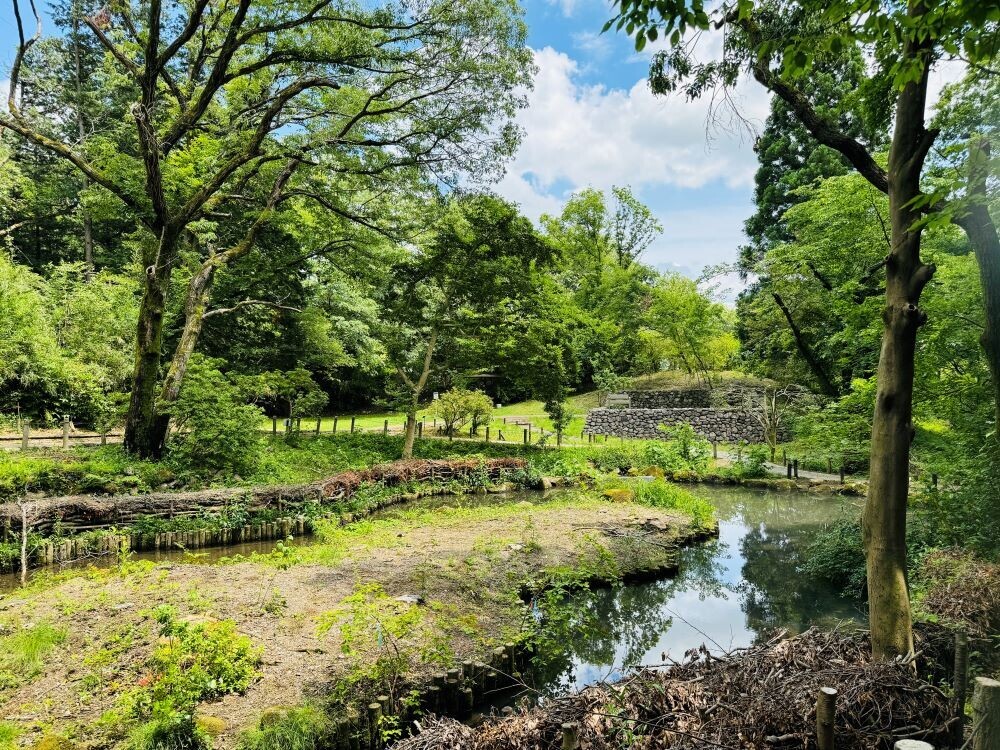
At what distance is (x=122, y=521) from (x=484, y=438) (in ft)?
53.8

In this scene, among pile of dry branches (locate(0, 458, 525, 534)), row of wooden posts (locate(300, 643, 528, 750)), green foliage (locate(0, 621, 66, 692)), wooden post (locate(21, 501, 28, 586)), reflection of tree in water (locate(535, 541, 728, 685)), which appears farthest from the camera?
pile of dry branches (locate(0, 458, 525, 534))

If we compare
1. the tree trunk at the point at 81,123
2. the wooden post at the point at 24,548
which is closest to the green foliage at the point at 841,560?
the wooden post at the point at 24,548

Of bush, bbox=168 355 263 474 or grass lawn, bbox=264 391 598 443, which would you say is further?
grass lawn, bbox=264 391 598 443

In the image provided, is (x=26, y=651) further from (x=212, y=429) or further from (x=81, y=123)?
(x=81, y=123)

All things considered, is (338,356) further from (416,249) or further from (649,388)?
(649,388)

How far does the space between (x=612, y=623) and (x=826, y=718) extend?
4.81 metres

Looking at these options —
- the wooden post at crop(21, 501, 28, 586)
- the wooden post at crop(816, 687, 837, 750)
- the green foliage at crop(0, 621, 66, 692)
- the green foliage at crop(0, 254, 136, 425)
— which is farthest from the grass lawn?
the wooden post at crop(816, 687, 837, 750)

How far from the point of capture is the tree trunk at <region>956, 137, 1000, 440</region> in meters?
4.79

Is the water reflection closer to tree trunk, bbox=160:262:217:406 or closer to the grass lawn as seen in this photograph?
tree trunk, bbox=160:262:217:406

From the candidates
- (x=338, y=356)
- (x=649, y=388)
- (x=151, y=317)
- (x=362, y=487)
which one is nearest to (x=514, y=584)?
(x=362, y=487)

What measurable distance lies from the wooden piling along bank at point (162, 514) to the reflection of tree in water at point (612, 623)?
19.9 ft

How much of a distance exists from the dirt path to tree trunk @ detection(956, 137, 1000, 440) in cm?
541

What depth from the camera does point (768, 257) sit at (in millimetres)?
17859

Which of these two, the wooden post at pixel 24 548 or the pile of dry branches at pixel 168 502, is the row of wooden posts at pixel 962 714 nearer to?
the wooden post at pixel 24 548
